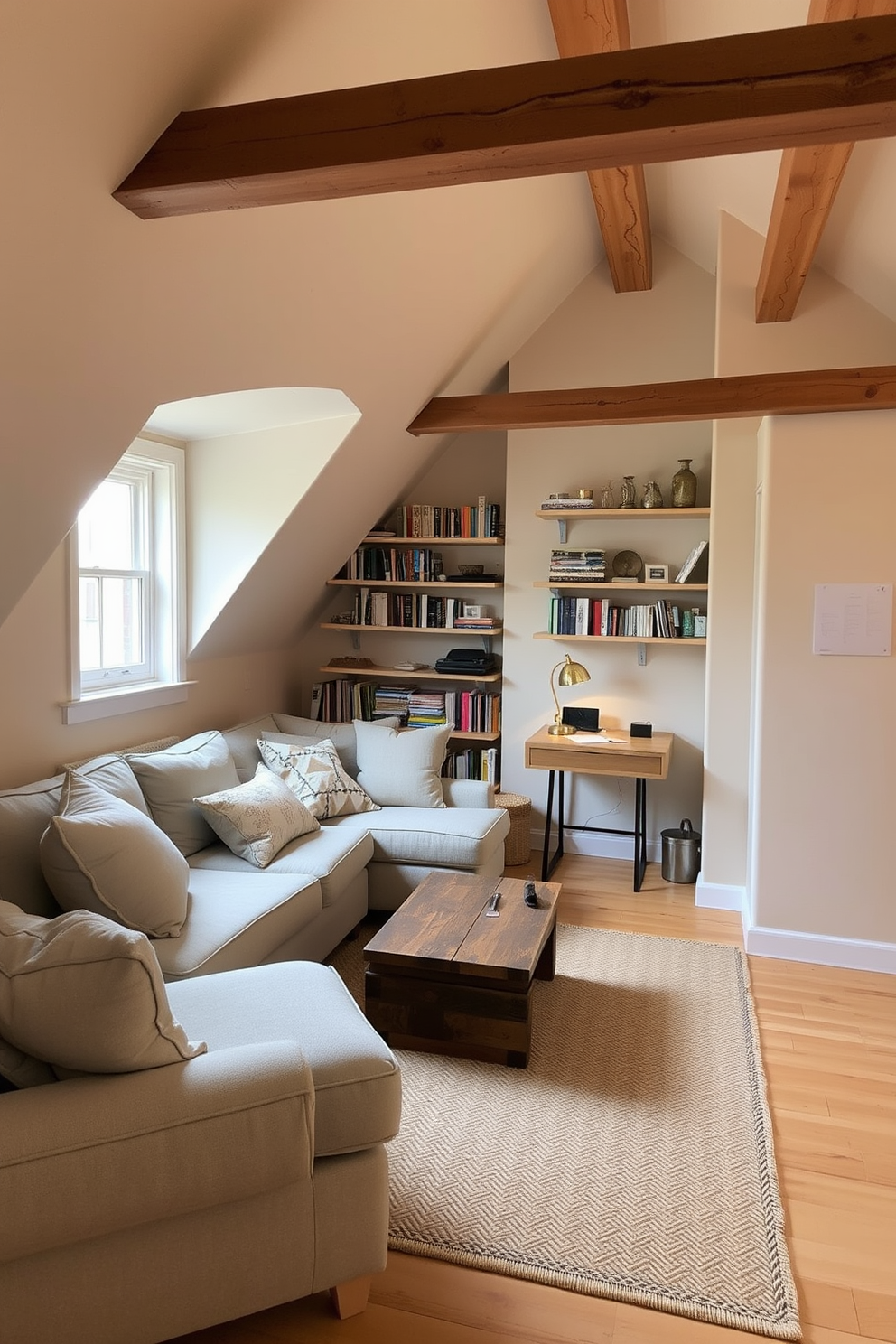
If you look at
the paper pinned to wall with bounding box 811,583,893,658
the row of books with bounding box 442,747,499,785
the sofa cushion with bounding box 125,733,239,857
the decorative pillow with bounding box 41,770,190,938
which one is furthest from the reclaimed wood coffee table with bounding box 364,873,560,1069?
the row of books with bounding box 442,747,499,785

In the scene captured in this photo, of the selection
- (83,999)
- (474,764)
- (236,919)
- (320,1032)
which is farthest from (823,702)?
(83,999)

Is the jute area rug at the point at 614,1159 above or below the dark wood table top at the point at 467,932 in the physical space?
below

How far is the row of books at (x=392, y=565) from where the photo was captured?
17.1 ft

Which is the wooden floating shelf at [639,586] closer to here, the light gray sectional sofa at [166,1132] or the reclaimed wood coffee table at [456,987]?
the reclaimed wood coffee table at [456,987]

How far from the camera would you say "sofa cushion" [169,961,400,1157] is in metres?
1.81

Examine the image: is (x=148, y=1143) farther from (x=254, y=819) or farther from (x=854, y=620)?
(x=854, y=620)

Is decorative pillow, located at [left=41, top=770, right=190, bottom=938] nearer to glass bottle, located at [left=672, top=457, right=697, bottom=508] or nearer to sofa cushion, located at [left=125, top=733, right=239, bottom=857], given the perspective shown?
sofa cushion, located at [left=125, top=733, right=239, bottom=857]

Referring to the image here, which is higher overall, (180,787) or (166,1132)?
(180,787)

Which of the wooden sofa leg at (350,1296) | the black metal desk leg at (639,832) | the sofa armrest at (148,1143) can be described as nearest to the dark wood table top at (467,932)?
the wooden sofa leg at (350,1296)

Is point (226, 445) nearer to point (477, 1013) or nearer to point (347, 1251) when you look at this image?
point (477, 1013)

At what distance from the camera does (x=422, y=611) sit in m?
5.22

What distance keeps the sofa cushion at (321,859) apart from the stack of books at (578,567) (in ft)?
6.00

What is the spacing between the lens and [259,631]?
16.1 ft

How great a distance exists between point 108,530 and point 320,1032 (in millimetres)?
2773
